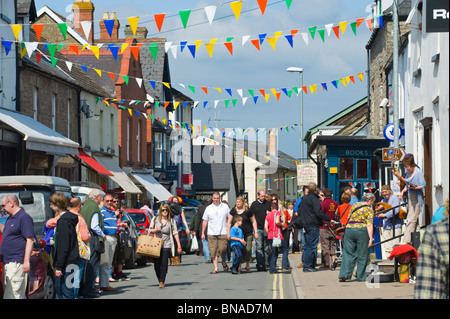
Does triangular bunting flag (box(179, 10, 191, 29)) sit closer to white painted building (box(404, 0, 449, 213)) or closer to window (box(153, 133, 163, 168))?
white painted building (box(404, 0, 449, 213))

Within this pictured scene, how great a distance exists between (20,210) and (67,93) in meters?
21.3

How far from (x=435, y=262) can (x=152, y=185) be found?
125 feet

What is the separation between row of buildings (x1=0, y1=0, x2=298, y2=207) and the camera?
2508 centimetres

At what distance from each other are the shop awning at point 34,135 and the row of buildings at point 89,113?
51 millimetres

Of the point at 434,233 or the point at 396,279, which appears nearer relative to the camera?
the point at 434,233

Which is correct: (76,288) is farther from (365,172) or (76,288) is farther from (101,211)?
(365,172)

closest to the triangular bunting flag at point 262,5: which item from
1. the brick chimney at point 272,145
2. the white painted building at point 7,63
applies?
the white painted building at point 7,63

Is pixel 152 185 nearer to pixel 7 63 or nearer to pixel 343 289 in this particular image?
pixel 7 63

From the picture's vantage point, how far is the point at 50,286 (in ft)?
39.0

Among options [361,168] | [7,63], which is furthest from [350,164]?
[7,63]

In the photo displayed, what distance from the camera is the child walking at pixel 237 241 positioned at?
18008 millimetres
